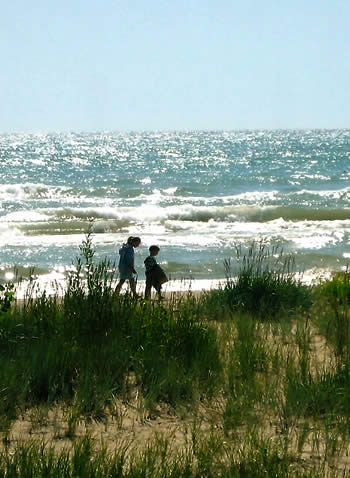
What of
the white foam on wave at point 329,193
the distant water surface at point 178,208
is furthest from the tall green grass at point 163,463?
the white foam on wave at point 329,193

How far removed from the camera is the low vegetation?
4605mm

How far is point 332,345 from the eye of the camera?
7746 millimetres

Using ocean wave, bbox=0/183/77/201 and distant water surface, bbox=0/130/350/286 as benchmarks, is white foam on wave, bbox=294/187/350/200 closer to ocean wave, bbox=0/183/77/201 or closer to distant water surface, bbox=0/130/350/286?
distant water surface, bbox=0/130/350/286

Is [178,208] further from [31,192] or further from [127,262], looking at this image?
[127,262]

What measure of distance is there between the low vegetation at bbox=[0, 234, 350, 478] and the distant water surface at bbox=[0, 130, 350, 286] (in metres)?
11.3

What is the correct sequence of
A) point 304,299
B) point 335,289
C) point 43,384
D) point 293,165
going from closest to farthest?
point 43,384, point 304,299, point 335,289, point 293,165

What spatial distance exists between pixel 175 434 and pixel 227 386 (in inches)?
35.8

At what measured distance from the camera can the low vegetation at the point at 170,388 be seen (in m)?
4.61

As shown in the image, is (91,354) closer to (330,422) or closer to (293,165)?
(330,422)

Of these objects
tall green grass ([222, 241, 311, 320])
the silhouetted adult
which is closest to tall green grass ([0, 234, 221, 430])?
tall green grass ([222, 241, 311, 320])

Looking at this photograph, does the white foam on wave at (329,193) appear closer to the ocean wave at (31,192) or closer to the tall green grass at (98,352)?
the ocean wave at (31,192)

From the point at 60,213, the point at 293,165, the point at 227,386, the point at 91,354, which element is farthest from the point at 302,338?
the point at 293,165

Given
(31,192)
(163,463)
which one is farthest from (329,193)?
(163,463)

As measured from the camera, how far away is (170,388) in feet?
20.1
